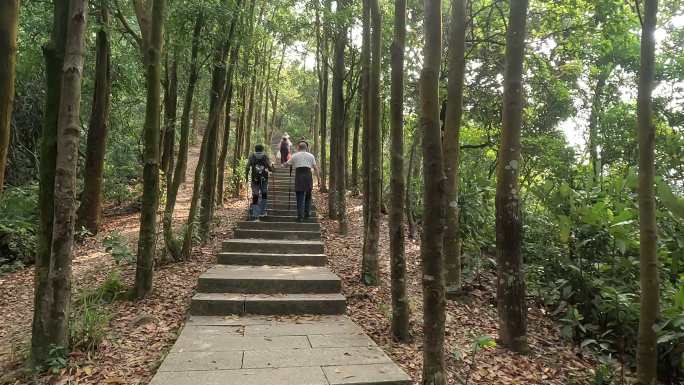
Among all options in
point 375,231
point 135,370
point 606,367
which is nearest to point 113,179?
point 375,231

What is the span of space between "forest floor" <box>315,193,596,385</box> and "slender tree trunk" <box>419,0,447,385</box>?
37 centimetres

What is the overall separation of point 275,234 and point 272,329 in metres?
4.20

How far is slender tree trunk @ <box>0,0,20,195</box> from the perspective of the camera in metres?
3.81

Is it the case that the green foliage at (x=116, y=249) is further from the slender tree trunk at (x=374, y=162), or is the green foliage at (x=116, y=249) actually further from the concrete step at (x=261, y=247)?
the slender tree trunk at (x=374, y=162)

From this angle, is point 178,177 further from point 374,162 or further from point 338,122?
point 338,122

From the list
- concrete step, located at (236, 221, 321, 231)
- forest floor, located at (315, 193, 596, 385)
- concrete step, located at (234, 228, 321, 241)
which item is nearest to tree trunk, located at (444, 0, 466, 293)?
forest floor, located at (315, 193, 596, 385)

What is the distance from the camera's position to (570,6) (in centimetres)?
689

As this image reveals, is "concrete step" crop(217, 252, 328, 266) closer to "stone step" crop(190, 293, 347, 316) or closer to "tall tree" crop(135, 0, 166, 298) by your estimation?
"stone step" crop(190, 293, 347, 316)

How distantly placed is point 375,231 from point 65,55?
4.65m

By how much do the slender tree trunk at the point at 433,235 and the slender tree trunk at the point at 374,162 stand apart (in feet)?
9.77

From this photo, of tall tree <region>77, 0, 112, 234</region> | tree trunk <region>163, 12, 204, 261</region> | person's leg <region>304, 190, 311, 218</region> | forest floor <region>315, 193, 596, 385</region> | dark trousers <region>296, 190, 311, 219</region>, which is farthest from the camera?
person's leg <region>304, 190, 311, 218</region>

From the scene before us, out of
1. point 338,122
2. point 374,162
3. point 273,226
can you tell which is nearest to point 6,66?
point 374,162

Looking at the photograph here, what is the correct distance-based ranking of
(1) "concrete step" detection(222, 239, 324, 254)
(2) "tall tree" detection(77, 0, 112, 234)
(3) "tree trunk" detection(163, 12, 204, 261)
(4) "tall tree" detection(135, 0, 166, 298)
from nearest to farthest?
(4) "tall tree" detection(135, 0, 166, 298) < (3) "tree trunk" detection(163, 12, 204, 261) < (1) "concrete step" detection(222, 239, 324, 254) < (2) "tall tree" detection(77, 0, 112, 234)

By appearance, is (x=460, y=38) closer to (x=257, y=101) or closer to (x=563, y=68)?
(x=563, y=68)
